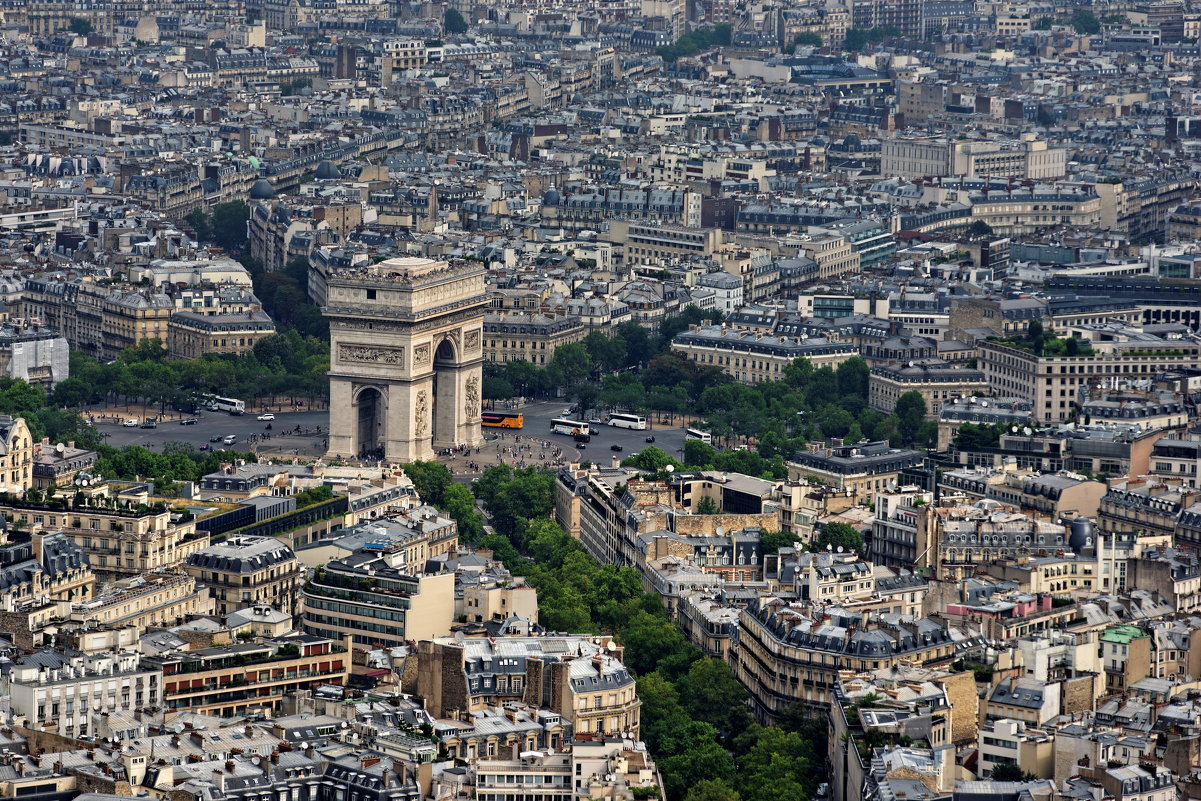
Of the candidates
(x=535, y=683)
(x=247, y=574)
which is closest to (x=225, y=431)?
(x=247, y=574)

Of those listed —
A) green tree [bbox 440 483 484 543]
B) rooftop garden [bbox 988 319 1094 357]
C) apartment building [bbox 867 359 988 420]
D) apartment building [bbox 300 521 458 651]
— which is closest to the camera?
apartment building [bbox 300 521 458 651]

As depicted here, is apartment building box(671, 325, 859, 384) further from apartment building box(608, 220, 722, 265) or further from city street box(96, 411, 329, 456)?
apartment building box(608, 220, 722, 265)

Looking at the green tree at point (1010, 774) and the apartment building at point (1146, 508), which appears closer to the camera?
the green tree at point (1010, 774)

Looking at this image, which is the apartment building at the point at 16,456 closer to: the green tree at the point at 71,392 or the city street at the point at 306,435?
the city street at the point at 306,435

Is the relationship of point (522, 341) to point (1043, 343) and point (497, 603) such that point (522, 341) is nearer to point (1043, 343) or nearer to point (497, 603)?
point (1043, 343)

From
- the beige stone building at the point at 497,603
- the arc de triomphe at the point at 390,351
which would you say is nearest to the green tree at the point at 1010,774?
the beige stone building at the point at 497,603

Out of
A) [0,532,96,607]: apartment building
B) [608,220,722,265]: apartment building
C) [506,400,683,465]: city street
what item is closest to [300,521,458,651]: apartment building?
[0,532,96,607]: apartment building
